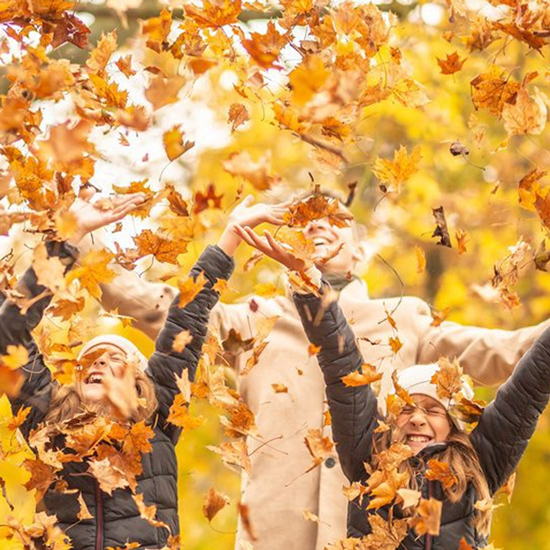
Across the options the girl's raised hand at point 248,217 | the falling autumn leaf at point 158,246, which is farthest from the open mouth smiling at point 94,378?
the girl's raised hand at point 248,217

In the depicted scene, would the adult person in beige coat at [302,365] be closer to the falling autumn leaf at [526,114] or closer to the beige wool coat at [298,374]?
the beige wool coat at [298,374]

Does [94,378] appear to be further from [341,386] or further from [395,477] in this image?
[395,477]

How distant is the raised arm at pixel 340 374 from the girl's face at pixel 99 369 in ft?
1.98

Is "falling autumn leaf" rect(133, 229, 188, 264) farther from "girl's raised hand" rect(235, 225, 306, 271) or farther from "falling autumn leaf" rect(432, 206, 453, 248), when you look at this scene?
"falling autumn leaf" rect(432, 206, 453, 248)

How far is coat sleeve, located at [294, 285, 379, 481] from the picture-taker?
133 inches

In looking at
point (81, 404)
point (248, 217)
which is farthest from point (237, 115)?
point (81, 404)

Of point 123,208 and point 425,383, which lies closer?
point 123,208

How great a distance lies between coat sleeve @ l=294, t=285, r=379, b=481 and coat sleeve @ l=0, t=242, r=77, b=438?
74cm

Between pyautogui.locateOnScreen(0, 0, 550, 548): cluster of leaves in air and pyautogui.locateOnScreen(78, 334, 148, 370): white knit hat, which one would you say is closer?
pyautogui.locateOnScreen(0, 0, 550, 548): cluster of leaves in air

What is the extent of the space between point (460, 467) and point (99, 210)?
4.31 ft

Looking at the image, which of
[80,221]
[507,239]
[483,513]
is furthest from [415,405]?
[507,239]

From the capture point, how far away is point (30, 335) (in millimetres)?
3301

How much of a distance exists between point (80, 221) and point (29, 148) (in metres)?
0.27

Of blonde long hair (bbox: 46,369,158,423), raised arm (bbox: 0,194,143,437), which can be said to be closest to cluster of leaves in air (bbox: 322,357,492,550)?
blonde long hair (bbox: 46,369,158,423)
